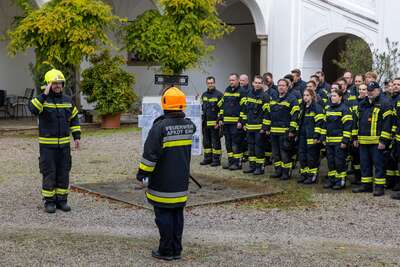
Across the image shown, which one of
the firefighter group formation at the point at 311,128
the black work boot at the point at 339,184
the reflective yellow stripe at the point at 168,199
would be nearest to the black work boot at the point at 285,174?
the firefighter group formation at the point at 311,128

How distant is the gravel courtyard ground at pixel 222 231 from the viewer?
7352 millimetres

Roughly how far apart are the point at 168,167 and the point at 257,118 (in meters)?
5.84

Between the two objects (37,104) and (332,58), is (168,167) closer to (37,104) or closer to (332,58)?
(37,104)

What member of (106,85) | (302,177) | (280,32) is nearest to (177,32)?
(106,85)

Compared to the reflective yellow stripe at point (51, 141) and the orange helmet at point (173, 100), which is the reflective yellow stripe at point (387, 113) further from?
the reflective yellow stripe at point (51, 141)

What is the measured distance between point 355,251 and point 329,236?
699 millimetres

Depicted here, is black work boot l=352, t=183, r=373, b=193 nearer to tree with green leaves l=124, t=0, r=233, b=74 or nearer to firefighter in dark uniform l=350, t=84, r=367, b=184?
firefighter in dark uniform l=350, t=84, r=367, b=184

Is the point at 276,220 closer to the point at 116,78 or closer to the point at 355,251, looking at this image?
the point at 355,251

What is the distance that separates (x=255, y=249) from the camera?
25.5 ft

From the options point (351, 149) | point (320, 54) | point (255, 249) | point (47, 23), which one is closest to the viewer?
point (255, 249)

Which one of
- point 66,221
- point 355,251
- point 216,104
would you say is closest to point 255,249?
point 355,251

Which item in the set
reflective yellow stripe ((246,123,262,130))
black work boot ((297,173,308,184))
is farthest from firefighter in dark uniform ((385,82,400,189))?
reflective yellow stripe ((246,123,262,130))

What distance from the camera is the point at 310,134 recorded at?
11.8 meters

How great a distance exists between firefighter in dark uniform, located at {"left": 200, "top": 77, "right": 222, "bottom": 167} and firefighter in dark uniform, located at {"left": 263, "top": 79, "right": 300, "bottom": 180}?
1.42 metres
